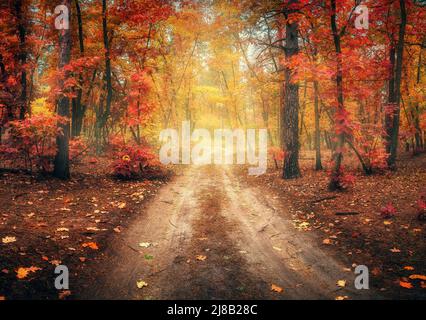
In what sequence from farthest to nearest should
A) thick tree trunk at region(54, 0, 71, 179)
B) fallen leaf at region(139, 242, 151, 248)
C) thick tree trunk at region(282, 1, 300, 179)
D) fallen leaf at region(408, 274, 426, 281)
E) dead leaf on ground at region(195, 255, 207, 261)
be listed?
thick tree trunk at region(282, 1, 300, 179) < thick tree trunk at region(54, 0, 71, 179) < fallen leaf at region(139, 242, 151, 248) < dead leaf on ground at region(195, 255, 207, 261) < fallen leaf at region(408, 274, 426, 281)

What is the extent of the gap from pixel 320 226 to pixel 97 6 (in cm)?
1761

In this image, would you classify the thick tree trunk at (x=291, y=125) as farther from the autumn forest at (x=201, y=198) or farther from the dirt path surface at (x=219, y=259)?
the dirt path surface at (x=219, y=259)

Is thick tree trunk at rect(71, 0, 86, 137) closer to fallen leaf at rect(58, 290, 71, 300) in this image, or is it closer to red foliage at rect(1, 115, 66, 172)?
red foliage at rect(1, 115, 66, 172)

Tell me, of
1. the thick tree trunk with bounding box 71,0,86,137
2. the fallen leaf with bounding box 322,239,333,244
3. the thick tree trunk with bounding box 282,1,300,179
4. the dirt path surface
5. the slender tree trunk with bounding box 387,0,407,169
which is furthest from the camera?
the thick tree trunk with bounding box 71,0,86,137

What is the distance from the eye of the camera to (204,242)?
266 inches

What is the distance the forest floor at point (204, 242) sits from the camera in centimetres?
472

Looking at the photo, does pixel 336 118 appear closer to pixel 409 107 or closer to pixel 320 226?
pixel 320 226

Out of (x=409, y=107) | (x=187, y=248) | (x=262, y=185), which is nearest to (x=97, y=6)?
(x=262, y=185)

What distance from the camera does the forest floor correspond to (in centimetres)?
472

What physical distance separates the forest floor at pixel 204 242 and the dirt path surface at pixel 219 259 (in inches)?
1.0

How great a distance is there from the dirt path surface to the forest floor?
0.08ft

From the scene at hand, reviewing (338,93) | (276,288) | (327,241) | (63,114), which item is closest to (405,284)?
(327,241)

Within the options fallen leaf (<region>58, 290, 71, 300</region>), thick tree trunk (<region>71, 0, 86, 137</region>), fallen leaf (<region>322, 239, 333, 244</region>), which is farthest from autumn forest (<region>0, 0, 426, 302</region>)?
thick tree trunk (<region>71, 0, 86, 137</region>)

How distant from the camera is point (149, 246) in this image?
651 centimetres
